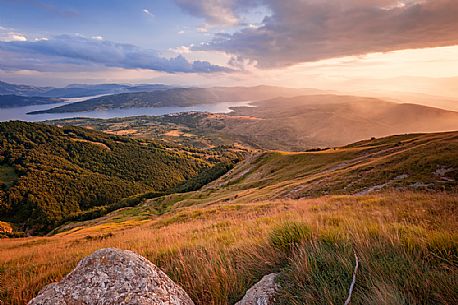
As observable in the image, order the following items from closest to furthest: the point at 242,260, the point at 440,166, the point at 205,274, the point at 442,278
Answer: the point at 442,278
the point at 205,274
the point at 242,260
the point at 440,166

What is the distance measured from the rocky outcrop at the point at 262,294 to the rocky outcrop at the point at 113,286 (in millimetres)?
759

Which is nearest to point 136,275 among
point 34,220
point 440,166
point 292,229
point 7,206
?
point 292,229

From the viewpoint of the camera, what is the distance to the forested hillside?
111375mm

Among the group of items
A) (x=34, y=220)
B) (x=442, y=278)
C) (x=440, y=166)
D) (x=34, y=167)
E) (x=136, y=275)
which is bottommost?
(x=34, y=220)

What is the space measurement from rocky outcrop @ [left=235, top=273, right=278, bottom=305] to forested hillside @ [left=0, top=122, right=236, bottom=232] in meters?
106

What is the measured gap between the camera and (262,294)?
9.03 ft

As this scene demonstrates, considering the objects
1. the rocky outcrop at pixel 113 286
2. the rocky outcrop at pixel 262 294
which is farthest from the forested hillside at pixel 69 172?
the rocky outcrop at pixel 262 294

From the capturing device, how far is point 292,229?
4.26 m

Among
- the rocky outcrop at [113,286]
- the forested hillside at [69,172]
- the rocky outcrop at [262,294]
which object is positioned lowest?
the forested hillside at [69,172]

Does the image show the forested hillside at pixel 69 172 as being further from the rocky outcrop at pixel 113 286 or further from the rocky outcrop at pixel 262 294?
the rocky outcrop at pixel 262 294

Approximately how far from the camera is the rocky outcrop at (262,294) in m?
2.65

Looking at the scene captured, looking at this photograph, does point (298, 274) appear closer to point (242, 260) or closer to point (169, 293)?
point (242, 260)

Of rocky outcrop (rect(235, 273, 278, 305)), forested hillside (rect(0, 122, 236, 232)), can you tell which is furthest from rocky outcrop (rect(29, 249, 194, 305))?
forested hillside (rect(0, 122, 236, 232))

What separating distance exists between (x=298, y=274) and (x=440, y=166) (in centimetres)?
2636
